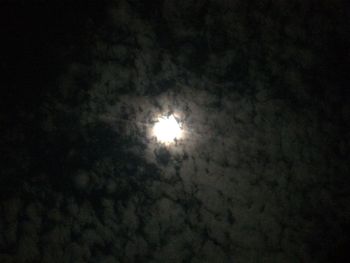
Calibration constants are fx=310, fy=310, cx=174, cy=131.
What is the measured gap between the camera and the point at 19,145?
18.6 inches

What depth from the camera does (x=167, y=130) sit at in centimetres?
50

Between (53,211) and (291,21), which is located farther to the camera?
(291,21)

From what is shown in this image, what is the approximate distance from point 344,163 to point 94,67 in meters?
0.45

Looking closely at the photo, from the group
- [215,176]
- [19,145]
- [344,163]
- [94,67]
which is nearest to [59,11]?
[94,67]

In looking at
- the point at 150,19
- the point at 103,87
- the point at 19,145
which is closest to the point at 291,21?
the point at 150,19

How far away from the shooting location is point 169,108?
1.67 ft

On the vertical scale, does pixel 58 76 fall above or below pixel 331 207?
above

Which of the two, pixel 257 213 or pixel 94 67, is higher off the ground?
pixel 94 67

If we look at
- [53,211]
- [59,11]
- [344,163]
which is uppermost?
[59,11]

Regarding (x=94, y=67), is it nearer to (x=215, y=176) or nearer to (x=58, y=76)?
(x=58, y=76)

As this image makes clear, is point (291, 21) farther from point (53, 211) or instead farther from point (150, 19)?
point (53, 211)

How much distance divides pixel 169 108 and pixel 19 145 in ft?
0.78

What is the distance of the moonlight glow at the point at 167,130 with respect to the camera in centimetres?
50

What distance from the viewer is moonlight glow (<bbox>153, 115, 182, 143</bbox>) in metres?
0.50
